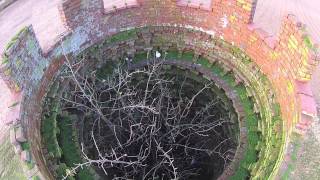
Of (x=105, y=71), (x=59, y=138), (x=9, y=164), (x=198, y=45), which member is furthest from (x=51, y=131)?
(x=198, y=45)

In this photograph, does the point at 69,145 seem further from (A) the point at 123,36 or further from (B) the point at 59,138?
(A) the point at 123,36

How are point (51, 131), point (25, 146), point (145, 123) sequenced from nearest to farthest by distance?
point (25, 146), point (51, 131), point (145, 123)

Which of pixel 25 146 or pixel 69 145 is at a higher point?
pixel 25 146

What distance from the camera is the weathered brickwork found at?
739 cm

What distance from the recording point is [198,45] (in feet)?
32.1

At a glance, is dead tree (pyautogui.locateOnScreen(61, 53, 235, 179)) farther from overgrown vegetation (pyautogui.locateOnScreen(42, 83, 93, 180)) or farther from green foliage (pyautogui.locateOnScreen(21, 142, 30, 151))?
green foliage (pyautogui.locateOnScreen(21, 142, 30, 151))

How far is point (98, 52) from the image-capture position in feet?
31.4

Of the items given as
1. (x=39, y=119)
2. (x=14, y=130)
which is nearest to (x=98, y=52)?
(x=39, y=119)

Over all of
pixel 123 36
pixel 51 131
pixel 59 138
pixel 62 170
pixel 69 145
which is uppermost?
pixel 123 36

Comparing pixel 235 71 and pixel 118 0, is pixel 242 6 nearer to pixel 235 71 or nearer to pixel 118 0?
pixel 235 71

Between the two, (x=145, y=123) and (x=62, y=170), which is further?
(x=145, y=123)

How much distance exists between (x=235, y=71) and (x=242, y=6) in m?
1.62

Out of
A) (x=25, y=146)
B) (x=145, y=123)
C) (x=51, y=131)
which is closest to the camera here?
(x=25, y=146)

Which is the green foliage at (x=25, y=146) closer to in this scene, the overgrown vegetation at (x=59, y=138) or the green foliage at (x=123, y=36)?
the overgrown vegetation at (x=59, y=138)
